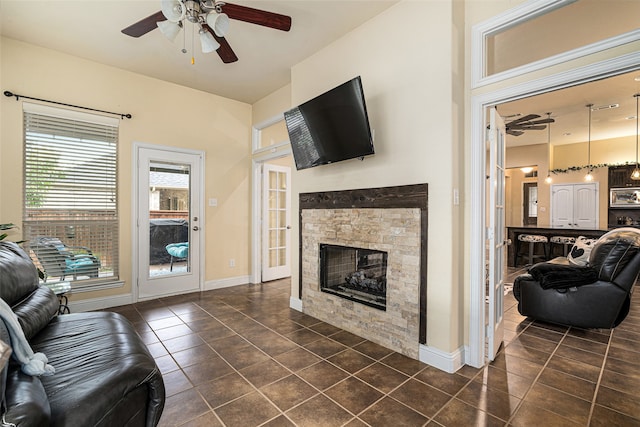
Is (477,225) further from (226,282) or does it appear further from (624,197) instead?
(624,197)

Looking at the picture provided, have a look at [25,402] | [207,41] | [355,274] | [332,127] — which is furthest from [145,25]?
[355,274]

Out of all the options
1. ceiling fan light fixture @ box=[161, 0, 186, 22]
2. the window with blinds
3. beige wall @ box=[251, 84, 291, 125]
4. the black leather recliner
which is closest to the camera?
ceiling fan light fixture @ box=[161, 0, 186, 22]

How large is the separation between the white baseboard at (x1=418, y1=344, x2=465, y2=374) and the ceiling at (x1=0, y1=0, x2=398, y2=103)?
2.92m

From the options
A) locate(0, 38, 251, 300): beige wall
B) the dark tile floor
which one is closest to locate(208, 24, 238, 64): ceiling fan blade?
locate(0, 38, 251, 300): beige wall

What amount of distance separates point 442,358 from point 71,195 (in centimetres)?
428

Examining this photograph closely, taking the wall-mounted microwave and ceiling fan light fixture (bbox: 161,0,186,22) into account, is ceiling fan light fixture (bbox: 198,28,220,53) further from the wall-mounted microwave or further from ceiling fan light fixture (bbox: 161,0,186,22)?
the wall-mounted microwave

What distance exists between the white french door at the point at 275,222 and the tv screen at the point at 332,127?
189 centimetres

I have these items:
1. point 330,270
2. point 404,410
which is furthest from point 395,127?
point 404,410

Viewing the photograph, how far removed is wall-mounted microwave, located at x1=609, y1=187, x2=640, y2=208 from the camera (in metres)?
7.09

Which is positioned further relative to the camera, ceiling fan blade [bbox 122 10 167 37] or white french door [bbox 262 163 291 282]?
white french door [bbox 262 163 291 282]

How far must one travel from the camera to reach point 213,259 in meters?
4.76

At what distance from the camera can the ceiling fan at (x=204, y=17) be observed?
203 cm

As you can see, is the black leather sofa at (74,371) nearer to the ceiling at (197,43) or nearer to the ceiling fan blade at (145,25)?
the ceiling fan blade at (145,25)

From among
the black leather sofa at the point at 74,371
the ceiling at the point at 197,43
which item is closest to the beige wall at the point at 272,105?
the ceiling at the point at 197,43
